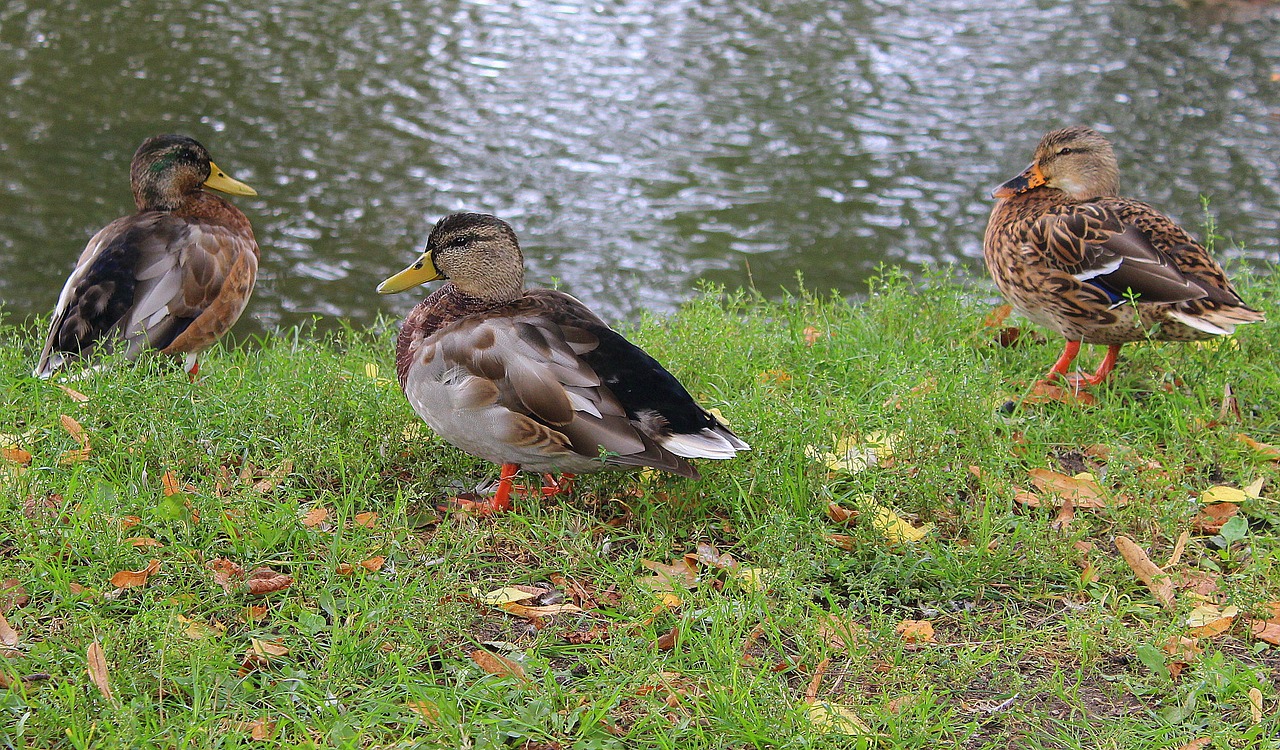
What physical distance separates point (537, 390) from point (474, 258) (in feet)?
1.86

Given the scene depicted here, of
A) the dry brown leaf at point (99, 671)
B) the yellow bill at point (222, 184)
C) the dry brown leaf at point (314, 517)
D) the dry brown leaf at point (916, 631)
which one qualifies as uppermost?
the yellow bill at point (222, 184)

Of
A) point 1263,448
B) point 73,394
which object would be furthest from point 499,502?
point 1263,448

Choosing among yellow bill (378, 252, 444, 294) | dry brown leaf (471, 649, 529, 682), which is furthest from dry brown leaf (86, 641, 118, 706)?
yellow bill (378, 252, 444, 294)

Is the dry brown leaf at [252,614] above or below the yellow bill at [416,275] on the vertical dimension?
below

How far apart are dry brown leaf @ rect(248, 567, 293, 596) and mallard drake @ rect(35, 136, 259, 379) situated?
1507 millimetres

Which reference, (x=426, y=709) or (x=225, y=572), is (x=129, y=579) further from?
(x=426, y=709)

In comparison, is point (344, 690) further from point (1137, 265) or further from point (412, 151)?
point (412, 151)

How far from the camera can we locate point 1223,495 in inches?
160

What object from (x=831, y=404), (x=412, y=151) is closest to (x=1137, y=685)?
(x=831, y=404)

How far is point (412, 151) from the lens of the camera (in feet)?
27.2

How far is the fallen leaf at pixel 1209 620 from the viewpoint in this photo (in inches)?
133

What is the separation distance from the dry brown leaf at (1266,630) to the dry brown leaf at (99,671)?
3.02 meters

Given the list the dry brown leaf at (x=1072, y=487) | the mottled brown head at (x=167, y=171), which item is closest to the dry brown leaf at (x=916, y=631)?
the dry brown leaf at (x=1072, y=487)

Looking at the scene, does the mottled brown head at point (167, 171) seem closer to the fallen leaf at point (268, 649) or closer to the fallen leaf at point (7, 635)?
the fallen leaf at point (7, 635)
